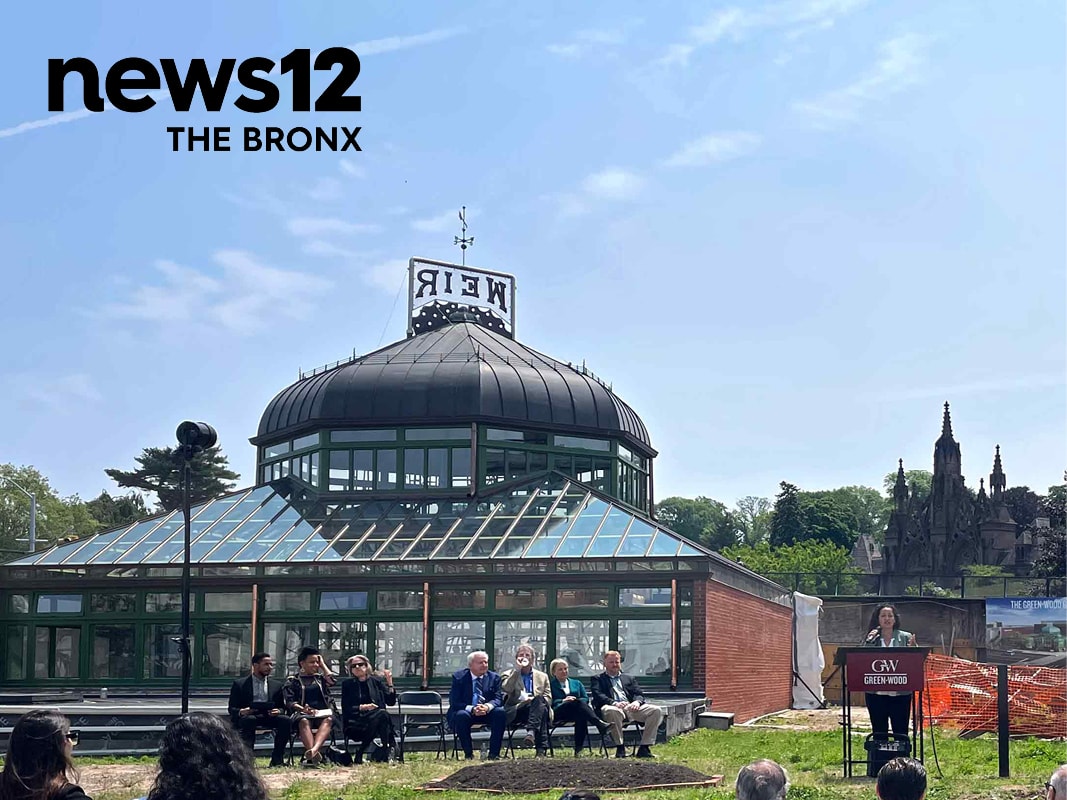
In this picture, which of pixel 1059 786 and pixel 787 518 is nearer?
Answer: pixel 1059 786

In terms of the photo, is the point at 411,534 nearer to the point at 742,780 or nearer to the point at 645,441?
the point at 645,441

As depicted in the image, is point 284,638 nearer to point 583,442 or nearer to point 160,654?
point 160,654

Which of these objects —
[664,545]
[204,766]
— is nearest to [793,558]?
[664,545]

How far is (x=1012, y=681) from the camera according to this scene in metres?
17.5

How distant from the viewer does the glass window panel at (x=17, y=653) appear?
27.4 m

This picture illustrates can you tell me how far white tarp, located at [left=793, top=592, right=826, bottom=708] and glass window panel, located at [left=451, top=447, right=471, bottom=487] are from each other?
9.14m

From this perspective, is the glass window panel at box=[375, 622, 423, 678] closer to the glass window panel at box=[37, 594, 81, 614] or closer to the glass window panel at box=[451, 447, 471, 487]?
the glass window panel at box=[451, 447, 471, 487]

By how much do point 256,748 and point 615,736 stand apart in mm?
4005

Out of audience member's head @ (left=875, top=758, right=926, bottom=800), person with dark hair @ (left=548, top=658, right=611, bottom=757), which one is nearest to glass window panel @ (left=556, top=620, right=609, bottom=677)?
person with dark hair @ (left=548, top=658, right=611, bottom=757)

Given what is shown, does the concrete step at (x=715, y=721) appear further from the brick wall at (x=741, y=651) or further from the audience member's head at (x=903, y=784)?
the audience member's head at (x=903, y=784)

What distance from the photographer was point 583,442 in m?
31.4

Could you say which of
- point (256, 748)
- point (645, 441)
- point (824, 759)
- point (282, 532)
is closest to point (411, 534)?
point (282, 532)

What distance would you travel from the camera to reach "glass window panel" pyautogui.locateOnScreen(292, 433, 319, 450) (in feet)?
102

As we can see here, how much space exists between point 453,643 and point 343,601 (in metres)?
2.21
